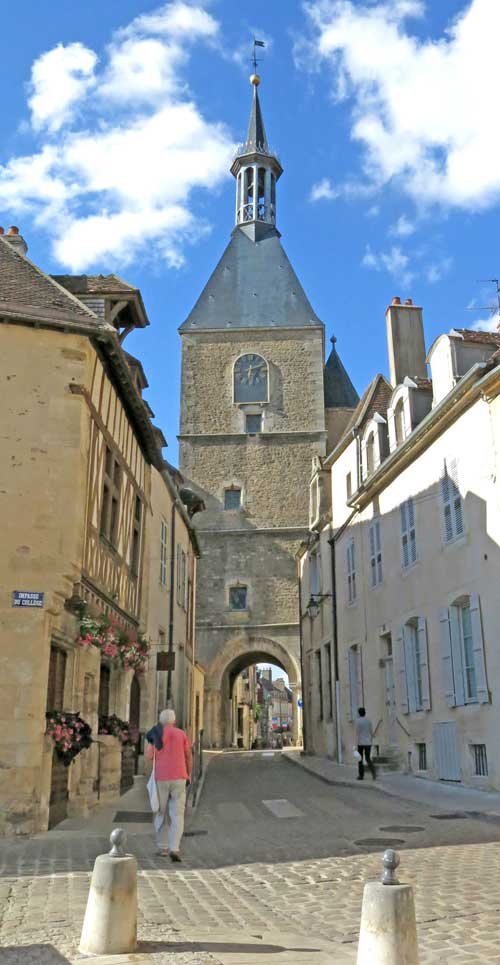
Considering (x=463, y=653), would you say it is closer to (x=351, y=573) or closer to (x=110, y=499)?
(x=110, y=499)

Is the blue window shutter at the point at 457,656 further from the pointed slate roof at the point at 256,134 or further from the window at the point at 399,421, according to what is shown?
the pointed slate roof at the point at 256,134

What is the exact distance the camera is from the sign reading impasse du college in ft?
27.2

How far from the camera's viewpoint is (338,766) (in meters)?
17.3

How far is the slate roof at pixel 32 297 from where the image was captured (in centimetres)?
913

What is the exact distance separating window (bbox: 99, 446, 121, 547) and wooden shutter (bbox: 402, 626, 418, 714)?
5619 millimetres

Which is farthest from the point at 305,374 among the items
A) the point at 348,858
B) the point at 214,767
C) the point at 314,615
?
the point at 348,858

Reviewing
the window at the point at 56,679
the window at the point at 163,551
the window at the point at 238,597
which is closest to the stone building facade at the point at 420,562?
the window at the point at 163,551

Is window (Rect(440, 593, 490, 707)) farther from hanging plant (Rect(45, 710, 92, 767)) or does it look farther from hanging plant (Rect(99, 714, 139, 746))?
hanging plant (Rect(45, 710, 92, 767))

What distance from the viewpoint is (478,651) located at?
11.2 metres

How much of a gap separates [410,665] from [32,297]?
8543 mm

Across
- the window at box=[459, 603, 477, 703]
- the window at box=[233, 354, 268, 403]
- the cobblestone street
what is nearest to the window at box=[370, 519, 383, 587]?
the window at box=[459, 603, 477, 703]

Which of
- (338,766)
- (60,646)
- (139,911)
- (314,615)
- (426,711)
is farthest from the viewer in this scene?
(314,615)

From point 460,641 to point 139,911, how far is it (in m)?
8.10

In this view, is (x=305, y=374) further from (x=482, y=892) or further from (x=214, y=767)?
(x=482, y=892)
